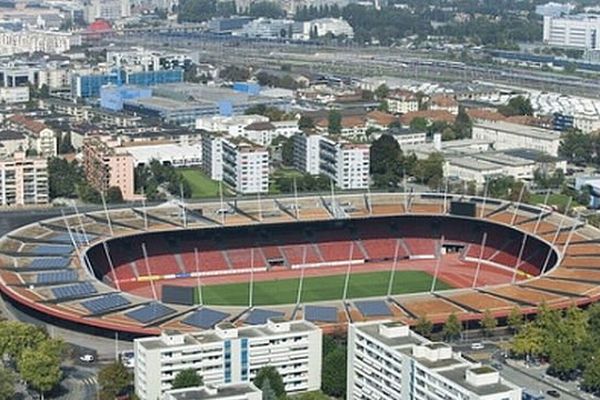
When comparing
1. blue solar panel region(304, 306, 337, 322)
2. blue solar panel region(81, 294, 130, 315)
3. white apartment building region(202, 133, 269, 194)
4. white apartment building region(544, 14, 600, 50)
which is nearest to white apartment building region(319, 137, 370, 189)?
white apartment building region(202, 133, 269, 194)

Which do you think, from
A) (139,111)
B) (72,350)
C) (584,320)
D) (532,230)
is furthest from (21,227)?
(139,111)

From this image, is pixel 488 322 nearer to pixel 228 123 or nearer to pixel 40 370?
pixel 40 370

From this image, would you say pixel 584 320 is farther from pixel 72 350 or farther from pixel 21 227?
pixel 21 227

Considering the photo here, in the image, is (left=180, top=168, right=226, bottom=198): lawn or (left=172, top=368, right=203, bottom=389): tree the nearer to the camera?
(left=172, top=368, right=203, bottom=389): tree

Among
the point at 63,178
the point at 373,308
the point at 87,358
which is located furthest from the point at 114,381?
the point at 63,178

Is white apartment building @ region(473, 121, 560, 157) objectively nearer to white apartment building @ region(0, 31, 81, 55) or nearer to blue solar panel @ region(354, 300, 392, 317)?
blue solar panel @ region(354, 300, 392, 317)
